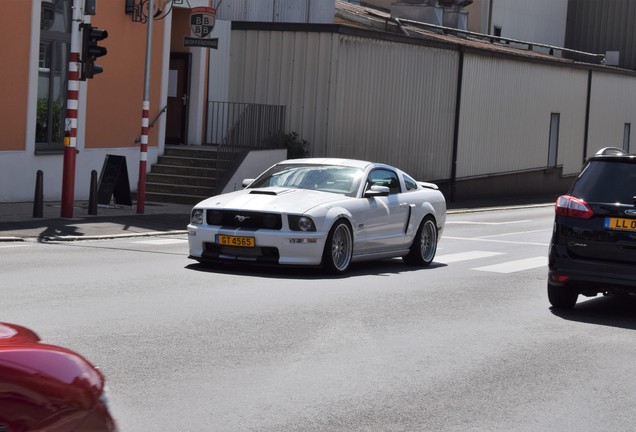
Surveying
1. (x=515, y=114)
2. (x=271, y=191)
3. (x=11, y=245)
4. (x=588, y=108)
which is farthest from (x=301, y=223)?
(x=588, y=108)

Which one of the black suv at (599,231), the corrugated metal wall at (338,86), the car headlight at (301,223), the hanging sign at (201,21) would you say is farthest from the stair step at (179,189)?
the black suv at (599,231)

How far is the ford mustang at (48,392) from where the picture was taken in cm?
378

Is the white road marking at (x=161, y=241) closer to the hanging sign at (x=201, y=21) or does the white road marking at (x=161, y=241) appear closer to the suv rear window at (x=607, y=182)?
the suv rear window at (x=607, y=182)

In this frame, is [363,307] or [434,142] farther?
[434,142]

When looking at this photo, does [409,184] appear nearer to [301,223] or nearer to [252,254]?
[301,223]

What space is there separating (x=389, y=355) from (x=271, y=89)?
2283 centimetres

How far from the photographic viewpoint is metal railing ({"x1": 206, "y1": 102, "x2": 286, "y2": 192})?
27.5 meters

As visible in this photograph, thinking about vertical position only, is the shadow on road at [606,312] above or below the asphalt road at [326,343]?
below

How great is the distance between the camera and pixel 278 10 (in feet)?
121

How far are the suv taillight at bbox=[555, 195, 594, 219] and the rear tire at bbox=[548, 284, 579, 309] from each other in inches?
34.0

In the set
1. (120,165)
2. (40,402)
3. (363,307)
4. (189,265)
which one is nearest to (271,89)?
(120,165)

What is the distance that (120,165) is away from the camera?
76.2ft

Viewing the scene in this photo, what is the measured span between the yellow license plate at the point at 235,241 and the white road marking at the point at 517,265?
402 cm

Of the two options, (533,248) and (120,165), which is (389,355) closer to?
(533,248)
